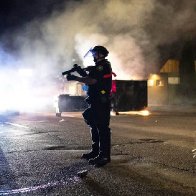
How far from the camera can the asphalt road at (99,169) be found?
13.8ft

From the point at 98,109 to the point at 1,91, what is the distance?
14.6 meters

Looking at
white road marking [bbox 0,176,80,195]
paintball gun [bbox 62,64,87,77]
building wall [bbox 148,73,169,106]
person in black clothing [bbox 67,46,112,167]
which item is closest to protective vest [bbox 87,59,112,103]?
person in black clothing [bbox 67,46,112,167]

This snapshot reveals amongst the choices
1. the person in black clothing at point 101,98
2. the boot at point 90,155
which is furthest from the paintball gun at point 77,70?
the boot at point 90,155

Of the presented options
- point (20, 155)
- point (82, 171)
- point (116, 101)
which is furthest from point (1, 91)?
point (82, 171)

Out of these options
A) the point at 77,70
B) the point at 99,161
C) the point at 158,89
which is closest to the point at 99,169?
the point at 99,161

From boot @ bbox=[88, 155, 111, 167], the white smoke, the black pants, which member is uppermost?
the white smoke

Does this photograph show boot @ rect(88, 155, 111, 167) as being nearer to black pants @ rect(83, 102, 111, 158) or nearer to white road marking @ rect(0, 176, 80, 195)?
black pants @ rect(83, 102, 111, 158)

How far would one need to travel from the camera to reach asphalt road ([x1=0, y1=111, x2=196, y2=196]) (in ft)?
13.8

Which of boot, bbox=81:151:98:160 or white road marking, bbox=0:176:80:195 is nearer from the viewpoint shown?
white road marking, bbox=0:176:80:195

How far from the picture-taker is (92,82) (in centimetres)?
556

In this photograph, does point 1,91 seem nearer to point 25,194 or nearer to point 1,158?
point 1,158

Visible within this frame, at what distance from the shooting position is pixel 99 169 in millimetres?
5168

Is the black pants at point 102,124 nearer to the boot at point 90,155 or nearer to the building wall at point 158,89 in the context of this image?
the boot at point 90,155

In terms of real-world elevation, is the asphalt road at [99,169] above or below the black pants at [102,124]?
below
